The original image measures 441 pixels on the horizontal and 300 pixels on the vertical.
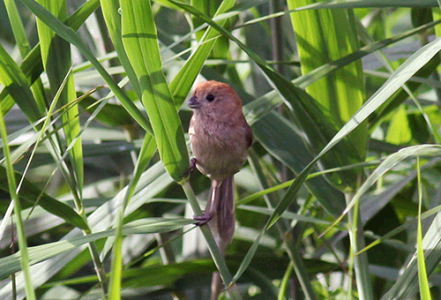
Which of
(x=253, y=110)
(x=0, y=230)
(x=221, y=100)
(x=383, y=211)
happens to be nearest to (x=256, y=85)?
(x=383, y=211)

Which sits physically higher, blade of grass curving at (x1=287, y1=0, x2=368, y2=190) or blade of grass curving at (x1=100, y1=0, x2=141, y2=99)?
blade of grass curving at (x1=100, y1=0, x2=141, y2=99)

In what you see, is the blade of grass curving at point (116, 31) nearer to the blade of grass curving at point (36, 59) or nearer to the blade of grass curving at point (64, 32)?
the blade of grass curving at point (64, 32)

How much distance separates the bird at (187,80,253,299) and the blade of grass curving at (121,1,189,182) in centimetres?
7

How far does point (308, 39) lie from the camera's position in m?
0.72

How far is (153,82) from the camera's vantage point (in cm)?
49

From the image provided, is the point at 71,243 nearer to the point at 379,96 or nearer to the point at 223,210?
the point at 223,210

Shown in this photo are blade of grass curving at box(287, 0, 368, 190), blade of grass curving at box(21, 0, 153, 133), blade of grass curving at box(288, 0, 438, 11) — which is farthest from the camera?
blade of grass curving at box(287, 0, 368, 190)

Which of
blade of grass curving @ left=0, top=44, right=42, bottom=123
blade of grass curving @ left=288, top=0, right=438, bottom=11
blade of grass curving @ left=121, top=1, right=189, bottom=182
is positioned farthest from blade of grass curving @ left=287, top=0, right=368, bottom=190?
blade of grass curving @ left=0, top=44, right=42, bottom=123

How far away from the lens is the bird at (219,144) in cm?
58

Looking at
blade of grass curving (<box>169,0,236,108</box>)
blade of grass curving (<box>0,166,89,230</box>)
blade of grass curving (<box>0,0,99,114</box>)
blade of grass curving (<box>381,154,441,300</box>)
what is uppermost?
blade of grass curving (<box>0,0,99,114</box>)

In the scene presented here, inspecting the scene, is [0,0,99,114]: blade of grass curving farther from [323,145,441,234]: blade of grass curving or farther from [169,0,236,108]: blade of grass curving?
[323,145,441,234]: blade of grass curving

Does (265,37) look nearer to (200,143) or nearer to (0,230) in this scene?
(200,143)

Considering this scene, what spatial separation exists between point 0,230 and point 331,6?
443 mm

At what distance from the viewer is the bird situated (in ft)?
1.92
